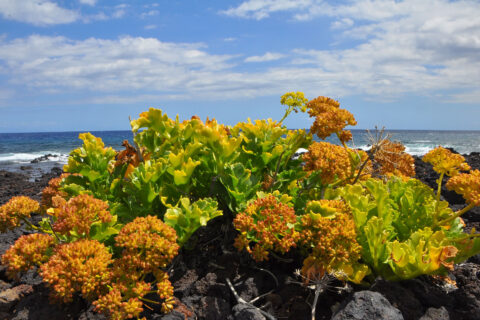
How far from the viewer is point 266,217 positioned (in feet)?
7.36

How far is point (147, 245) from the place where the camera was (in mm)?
2031

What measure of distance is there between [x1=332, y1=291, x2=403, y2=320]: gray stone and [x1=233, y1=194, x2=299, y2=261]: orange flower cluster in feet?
1.50

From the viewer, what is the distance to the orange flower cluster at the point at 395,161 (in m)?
3.16

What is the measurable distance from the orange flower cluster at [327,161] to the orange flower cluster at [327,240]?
289mm

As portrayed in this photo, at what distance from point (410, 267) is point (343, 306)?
0.51m

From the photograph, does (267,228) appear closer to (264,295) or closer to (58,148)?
(264,295)

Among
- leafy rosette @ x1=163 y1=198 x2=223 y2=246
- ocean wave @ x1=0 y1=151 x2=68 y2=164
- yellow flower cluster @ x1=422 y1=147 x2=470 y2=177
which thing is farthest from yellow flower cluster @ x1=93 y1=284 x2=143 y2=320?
ocean wave @ x1=0 y1=151 x2=68 y2=164

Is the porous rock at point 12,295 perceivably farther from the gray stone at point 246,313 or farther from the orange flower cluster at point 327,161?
the orange flower cluster at point 327,161

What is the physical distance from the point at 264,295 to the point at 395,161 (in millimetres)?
1774

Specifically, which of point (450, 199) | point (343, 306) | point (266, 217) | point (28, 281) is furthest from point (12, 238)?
point (450, 199)

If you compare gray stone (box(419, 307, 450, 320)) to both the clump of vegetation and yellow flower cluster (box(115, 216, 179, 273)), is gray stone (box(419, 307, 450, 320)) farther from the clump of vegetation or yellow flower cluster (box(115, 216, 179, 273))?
yellow flower cluster (box(115, 216, 179, 273))

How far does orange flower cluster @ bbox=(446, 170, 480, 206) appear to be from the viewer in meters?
2.34

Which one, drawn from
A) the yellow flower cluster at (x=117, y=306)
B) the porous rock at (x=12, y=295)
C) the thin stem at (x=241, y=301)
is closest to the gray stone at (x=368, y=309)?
the thin stem at (x=241, y=301)

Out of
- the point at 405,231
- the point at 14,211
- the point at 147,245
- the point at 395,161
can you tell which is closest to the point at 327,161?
the point at 405,231
